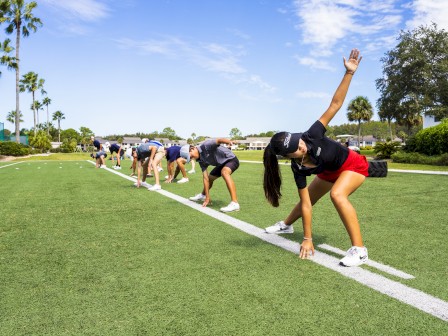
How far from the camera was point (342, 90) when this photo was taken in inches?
147

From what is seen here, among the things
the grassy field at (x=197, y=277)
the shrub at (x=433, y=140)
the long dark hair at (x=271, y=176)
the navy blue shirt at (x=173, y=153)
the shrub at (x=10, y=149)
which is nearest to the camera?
the grassy field at (x=197, y=277)

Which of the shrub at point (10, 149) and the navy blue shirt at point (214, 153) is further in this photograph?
the shrub at point (10, 149)

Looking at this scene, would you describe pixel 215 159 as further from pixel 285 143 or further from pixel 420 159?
pixel 420 159

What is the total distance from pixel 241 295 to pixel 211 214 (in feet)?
11.7

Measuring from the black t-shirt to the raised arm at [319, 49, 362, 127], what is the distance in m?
0.11

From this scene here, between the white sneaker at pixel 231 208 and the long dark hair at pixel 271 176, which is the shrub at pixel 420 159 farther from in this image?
the long dark hair at pixel 271 176

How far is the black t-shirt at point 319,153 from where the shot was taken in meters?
3.57

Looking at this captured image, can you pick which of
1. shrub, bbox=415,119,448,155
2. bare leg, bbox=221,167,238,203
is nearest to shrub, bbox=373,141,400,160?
shrub, bbox=415,119,448,155

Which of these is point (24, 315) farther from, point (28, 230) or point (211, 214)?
point (211, 214)

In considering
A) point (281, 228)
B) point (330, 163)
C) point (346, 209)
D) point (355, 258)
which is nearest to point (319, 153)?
point (330, 163)

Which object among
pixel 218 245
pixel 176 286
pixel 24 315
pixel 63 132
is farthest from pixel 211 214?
pixel 63 132

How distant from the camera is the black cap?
→ 11.3 feet

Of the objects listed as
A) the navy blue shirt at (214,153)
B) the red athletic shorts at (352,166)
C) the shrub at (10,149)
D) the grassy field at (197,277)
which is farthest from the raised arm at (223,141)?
the shrub at (10,149)

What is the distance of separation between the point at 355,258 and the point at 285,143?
4.18ft
